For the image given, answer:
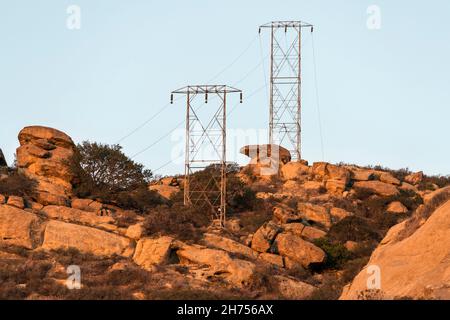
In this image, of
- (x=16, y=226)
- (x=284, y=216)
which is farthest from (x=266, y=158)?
(x=16, y=226)

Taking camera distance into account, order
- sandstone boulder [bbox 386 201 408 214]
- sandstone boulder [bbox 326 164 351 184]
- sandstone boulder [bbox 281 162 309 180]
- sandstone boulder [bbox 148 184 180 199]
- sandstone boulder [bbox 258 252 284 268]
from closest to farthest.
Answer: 1. sandstone boulder [bbox 258 252 284 268]
2. sandstone boulder [bbox 386 201 408 214]
3. sandstone boulder [bbox 148 184 180 199]
4. sandstone boulder [bbox 326 164 351 184]
5. sandstone boulder [bbox 281 162 309 180]

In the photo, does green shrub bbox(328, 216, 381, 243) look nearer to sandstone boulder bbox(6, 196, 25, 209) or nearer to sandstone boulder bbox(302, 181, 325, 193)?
sandstone boulder bbox(302, 181, 325, 193)

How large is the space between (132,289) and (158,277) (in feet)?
7.04

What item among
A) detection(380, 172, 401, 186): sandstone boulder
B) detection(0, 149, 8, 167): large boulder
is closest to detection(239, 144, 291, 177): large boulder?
detection(380, 172, 401, 186): sandstone boulder

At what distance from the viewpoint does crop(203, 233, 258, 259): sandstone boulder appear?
52688mm

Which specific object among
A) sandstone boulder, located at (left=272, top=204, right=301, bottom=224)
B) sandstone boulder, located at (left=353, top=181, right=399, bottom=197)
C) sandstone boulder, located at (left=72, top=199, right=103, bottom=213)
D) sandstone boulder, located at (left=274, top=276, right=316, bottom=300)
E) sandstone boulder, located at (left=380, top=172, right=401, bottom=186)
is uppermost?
sandstone boulder, located at (left=380, top=172, right=401, bottom=186)

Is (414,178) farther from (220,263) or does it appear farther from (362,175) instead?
(220,263)

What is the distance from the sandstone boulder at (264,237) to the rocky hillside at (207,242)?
7 cm

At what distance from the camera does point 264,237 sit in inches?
2117

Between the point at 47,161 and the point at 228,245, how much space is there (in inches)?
658

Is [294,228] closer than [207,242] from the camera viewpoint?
No

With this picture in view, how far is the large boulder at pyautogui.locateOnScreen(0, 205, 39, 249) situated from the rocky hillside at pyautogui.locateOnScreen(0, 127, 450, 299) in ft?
0.21
